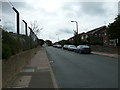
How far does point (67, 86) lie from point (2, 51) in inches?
107

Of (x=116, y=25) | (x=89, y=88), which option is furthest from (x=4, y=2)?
(x=116, y=25)

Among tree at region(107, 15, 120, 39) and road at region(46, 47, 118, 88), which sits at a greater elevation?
tree at region(107, 15, 120, 39)

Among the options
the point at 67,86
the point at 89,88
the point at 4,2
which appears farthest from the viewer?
the point at 4,2

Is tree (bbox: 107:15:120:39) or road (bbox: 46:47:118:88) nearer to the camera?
road (bbox: 46:47:118:88)

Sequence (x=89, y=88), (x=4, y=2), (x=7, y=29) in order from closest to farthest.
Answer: (x=89, y=88), (x=4, y=2), (x=7, y=29)

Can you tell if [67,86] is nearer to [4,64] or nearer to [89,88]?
[89,88]

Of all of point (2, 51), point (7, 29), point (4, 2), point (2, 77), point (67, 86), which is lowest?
point (67, 86)

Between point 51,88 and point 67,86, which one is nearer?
point 51,88

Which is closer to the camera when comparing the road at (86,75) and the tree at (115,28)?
the road at (86,75)

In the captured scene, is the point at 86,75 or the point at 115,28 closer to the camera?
the point at 86,75

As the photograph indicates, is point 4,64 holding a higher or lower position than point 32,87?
higher

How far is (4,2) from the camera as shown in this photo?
29.9ft

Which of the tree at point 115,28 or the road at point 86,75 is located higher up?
the tree at point 115,28

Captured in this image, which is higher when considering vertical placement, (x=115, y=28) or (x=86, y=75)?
(x=115, y=28)
